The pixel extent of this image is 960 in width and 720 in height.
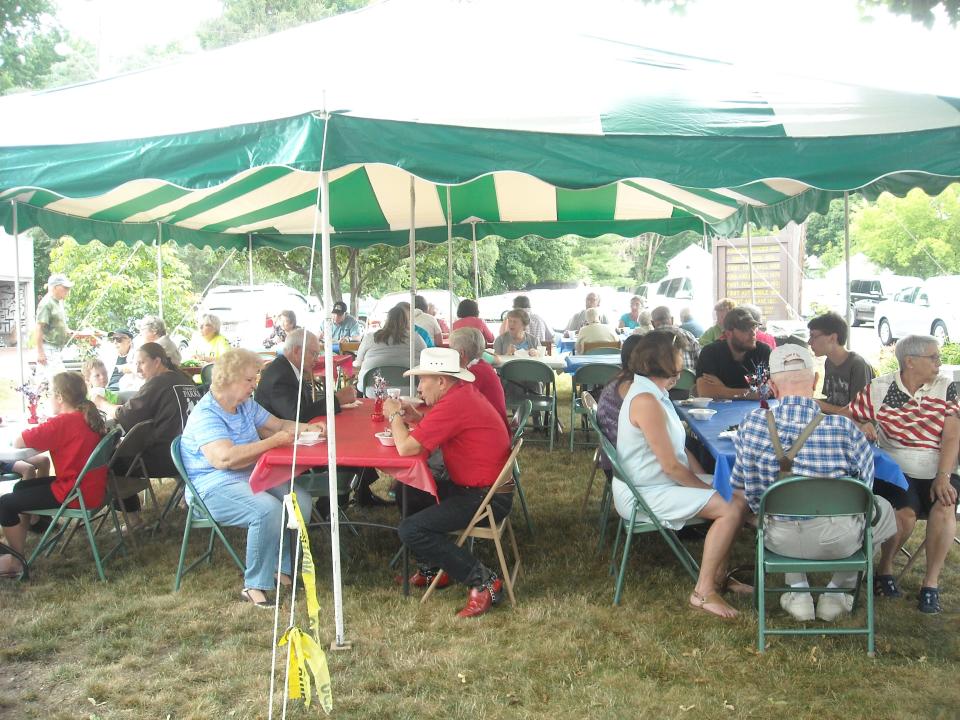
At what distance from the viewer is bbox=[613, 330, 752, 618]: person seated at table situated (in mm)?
3635

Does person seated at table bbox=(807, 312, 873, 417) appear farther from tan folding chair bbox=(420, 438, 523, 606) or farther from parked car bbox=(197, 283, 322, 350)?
parked car bbox=(197, 283, 322, 350)

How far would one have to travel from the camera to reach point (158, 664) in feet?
10.8

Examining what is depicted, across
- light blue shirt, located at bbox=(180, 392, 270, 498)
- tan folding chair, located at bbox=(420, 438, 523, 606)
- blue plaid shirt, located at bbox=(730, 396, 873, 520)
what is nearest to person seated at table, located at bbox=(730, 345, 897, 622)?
blue plaid shirt, located at bbox=(730, 396, 873, 520)

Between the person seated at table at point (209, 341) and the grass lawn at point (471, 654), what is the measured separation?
3.74 m

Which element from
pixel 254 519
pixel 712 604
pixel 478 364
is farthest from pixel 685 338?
pixel 254 519

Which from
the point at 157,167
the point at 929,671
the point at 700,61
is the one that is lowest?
the point at 929,671

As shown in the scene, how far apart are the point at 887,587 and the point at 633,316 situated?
771 centimetres

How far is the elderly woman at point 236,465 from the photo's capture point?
3875 mm

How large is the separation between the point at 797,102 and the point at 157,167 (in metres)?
2.74

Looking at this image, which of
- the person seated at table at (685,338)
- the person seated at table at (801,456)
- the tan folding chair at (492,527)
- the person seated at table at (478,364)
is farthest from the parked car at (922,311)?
the tan folding chair at (492,527)

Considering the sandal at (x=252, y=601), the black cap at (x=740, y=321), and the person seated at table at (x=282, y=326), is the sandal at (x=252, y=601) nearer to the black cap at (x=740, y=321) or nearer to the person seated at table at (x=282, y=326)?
the black cap at (x=740, y=321)

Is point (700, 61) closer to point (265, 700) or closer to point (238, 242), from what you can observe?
point (265, 700)

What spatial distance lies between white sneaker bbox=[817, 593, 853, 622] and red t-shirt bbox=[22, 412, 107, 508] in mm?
3471

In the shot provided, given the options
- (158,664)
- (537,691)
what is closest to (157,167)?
(158,664)
